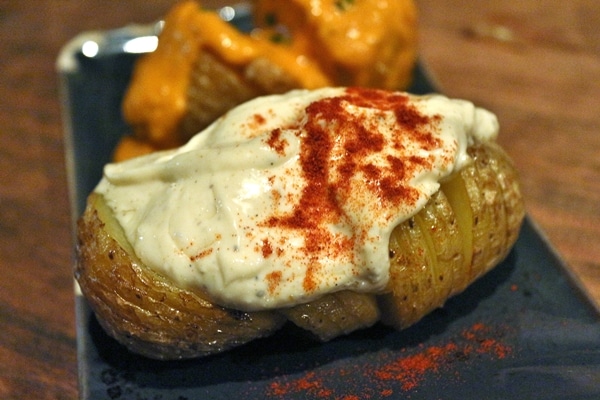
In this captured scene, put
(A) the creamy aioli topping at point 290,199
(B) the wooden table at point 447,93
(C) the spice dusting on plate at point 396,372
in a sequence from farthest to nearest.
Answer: (B) the wooden table at point 447,93 → (C) the spice dusting on plate at point 396,372 → (A) the creamy aioli topping at point 290,199

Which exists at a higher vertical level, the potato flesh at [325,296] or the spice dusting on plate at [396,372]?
the potato flesh at [325,296]

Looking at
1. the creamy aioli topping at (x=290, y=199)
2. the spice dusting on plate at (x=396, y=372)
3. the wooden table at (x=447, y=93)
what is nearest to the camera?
the creamy aioli topping at (x=290, y=199)

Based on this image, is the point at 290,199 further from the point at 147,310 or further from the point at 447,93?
the point at 447,93

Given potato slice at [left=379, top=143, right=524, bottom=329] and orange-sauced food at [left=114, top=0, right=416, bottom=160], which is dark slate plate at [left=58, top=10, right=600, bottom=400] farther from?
orange-sauced food at [left=114, top=0, right=416, bottom=160]

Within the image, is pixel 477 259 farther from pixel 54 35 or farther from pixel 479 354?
pixel 54 35

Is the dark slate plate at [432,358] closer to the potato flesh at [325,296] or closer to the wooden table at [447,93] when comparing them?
the potato flesh at [325,296]

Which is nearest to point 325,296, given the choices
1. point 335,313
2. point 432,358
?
point 335,313

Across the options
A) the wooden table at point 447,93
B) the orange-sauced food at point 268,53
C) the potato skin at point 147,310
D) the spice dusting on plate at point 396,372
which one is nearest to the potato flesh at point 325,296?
the potato skin at point 147,310

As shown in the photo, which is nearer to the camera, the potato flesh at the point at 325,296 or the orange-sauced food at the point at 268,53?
the potato flesh at the point at 325,296
